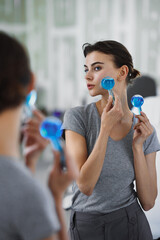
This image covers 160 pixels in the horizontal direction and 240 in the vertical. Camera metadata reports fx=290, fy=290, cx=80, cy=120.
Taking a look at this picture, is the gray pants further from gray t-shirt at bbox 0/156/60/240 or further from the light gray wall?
the light gray wall

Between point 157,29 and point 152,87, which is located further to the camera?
point 157,29

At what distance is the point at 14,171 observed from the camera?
51cm

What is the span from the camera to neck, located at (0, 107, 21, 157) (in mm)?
528

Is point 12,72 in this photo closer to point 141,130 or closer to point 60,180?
point 60,180

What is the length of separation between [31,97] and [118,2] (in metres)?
3.35

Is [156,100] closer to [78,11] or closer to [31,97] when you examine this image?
[31,97]

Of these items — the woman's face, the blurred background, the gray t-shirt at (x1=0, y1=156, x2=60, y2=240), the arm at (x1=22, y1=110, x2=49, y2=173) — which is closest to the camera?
the gray t-shirt at (x1=0, y1=156, x2=60, y2=240)

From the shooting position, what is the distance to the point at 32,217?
50 cm

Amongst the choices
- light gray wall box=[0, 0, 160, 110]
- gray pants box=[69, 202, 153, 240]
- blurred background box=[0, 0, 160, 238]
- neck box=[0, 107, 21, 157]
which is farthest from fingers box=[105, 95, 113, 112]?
light gray wall box=[0, 0, 160, 110]

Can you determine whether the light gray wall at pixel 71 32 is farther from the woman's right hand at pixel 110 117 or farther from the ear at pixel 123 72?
the woman's right hand at pixel 110 117

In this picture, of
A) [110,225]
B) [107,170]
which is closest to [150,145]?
[107,170]

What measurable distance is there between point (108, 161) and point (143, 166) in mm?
132

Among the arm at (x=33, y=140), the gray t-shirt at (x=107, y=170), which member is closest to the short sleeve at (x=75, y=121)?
the gray t-shirt at (x=107, y=170)

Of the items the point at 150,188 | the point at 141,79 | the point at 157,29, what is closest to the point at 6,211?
the point at 150,188
